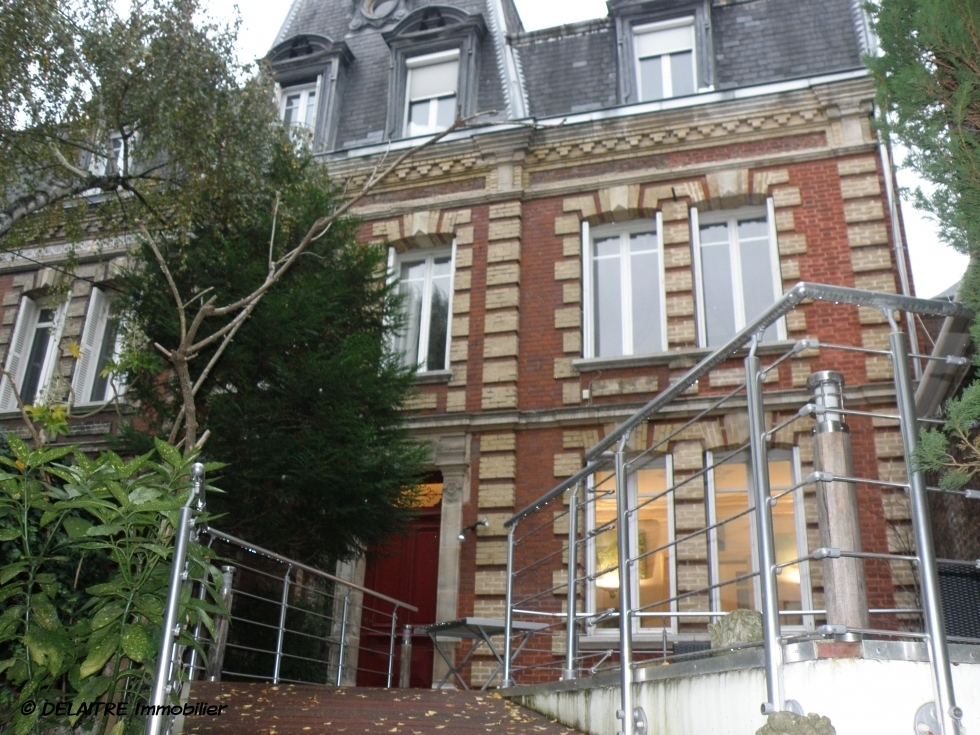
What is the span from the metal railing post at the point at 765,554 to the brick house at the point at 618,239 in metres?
6.88

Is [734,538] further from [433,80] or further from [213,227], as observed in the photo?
[433,80]

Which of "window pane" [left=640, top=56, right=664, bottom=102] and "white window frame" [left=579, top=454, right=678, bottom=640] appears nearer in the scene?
"white window frame" [left=579, top=454, right=678, bottom=640]

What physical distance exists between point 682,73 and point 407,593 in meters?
8.31

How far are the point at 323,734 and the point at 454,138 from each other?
10.5 metres

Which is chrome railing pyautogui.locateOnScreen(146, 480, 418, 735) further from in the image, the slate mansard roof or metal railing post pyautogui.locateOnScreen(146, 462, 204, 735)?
the slate mansard roof

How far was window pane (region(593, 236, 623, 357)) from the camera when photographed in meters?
12.9

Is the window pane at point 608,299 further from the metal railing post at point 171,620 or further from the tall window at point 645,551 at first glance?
the metal railing post at point 171,620

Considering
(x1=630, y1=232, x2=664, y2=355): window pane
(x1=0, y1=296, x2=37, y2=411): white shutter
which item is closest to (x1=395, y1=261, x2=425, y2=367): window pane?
(x1=630, y1=232, x2=664, y2=355): window pane

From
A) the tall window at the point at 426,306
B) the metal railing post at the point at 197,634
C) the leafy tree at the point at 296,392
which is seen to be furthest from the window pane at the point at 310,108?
the metal railing post at the point at 197,634

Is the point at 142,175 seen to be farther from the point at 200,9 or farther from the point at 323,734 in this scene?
the point at 323,734

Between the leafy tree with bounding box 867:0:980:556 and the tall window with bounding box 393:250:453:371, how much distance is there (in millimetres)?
9243

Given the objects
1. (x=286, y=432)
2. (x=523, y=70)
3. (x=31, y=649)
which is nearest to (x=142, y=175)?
(x=286, y=432)

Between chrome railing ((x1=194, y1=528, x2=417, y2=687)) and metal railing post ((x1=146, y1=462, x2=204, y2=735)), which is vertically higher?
chrome railing ((x1=194, y1=528, x2=417, y2=687))

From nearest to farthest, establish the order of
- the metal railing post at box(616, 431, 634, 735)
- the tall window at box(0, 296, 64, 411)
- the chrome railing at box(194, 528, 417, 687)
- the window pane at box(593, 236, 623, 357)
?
the metal railing post at box(616, 431, 634, 735), the chrome railing at box(194, 528, 417, 687), the window pane at box(593, 236, 623, 357), the tall window at box(0, 296, 64, 411)
